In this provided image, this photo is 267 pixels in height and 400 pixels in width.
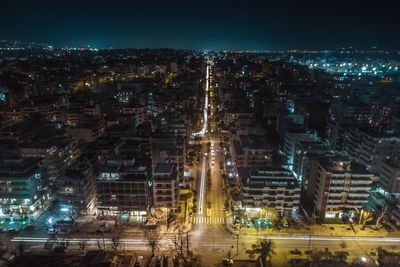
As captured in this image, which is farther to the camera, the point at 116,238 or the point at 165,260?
the point at 116,238

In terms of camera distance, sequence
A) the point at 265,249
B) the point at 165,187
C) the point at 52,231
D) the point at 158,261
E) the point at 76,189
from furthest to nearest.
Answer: the point at 165,187 < the point at 76,189 < the point at 52,231 < the point at 265,249 < the point at 158,261

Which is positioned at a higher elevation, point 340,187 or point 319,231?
point 340,187

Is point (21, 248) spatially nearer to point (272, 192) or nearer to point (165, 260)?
point (165, 260)

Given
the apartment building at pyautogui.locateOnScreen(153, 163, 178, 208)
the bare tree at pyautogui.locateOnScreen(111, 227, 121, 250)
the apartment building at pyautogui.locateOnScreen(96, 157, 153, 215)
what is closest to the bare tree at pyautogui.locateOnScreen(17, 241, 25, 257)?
the apartment building at pyautogui.locateOnScreen(96, 157, 153, 215)

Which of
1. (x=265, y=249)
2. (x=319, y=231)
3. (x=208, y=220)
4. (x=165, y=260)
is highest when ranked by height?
(x=265, y=249)

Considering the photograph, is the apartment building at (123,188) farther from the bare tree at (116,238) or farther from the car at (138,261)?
the car at (138,261)

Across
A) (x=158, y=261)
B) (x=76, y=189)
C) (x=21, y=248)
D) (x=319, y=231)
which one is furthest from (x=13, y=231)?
(x=319, y=231)

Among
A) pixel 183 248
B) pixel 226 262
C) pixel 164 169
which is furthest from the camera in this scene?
pixel 164 169

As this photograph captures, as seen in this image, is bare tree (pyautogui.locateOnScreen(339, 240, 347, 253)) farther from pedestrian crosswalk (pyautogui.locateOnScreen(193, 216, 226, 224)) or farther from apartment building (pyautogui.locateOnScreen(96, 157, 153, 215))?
apartment building (pyautogui.locateOnScreen(96, 157, 153, 215))

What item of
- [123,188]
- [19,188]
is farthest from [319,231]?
[19,188]
